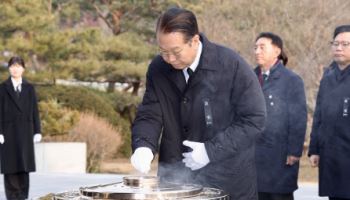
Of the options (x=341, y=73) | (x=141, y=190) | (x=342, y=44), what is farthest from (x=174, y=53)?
(x=341, y=73)

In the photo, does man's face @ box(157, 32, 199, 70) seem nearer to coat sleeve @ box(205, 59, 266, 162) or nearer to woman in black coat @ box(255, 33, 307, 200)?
coat sleeve @ box(205, 59, 266, 162)

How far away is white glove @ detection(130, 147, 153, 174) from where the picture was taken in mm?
4043

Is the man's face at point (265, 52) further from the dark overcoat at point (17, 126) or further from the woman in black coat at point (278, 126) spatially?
the dark overcoat at point (17, 126)

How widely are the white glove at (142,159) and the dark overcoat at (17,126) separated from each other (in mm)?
6713

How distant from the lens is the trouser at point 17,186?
33.7 ft

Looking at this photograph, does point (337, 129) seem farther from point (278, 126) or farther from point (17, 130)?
point (17, 130)

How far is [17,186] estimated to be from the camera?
10.6 meters

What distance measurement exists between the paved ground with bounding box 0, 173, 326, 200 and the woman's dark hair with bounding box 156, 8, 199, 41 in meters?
6.58

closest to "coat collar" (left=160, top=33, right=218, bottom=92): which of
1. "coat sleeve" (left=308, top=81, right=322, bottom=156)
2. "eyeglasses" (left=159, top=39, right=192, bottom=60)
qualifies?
"eyeglasses" (left=159, top=39, right=192, bottom=60)

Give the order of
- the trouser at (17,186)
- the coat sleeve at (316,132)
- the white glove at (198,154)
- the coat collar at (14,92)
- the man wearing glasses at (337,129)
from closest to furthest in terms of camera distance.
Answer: the white glove at (198,154) → the man wearing glasses at (337,129) → the coat sleeve at (316,132) → the trouser at (17,186) → the coat collar at (14,92)

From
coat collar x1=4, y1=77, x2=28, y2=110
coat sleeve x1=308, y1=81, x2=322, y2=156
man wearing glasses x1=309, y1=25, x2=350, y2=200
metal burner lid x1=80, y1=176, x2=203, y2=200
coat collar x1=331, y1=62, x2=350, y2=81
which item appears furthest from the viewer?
coat collar x1=4, y1=77, x2=28, y2=110

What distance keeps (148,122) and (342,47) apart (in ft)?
8.12

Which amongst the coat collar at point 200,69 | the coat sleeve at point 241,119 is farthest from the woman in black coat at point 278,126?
the coat collar at point 200,69

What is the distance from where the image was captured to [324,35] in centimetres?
1908
